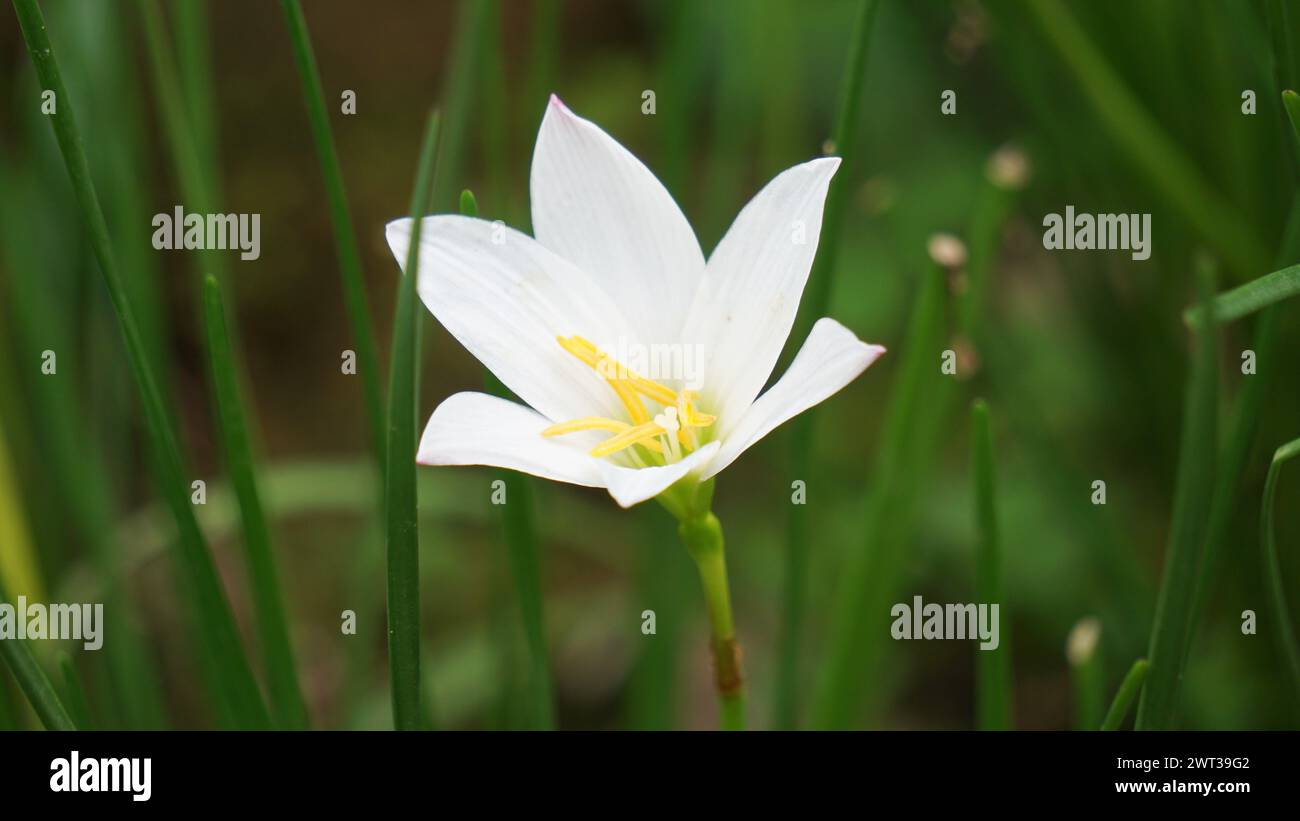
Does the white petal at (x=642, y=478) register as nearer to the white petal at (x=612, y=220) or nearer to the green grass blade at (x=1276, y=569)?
the white petal at (x=612, y=220)

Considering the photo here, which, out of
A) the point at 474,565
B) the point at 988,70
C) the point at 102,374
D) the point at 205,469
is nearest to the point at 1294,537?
the point at 988,70

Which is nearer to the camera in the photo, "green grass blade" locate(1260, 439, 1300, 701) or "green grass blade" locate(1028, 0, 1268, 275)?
"green grass blade" locate(1260, 439, 1300, 701)

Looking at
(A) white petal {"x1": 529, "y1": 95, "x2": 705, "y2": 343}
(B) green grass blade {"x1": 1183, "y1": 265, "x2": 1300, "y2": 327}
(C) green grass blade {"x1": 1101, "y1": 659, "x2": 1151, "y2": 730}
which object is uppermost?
(A) white petal {"x1": 529, "y1": 95, "x2": 705, "y2": 343}

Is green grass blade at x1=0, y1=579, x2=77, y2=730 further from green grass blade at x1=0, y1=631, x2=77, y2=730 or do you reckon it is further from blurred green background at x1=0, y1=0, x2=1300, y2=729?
blurred green background at x1=0, y1=0, x2=1300, y2=729

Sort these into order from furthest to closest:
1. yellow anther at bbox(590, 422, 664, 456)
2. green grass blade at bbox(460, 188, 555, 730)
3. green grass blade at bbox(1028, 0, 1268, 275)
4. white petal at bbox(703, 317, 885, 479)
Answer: green grass blade at bbox(1028, 0, 1268, 275), green grass blade at bbox(460, 188, 555, 730), yellow anther at bbox(590, 422, 664, 456), white petal at bbox(703, 317, 885, 479)

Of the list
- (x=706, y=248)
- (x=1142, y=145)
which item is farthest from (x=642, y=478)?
(x=706, y=248)

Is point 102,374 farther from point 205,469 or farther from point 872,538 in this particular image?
point 872,538

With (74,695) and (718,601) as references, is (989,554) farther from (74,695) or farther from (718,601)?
(74,695)

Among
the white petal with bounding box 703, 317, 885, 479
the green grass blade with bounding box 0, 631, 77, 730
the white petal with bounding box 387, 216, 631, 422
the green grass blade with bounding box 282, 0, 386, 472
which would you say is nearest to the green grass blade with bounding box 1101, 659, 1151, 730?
the white petal with bounding box 703, 317, 885, 479
